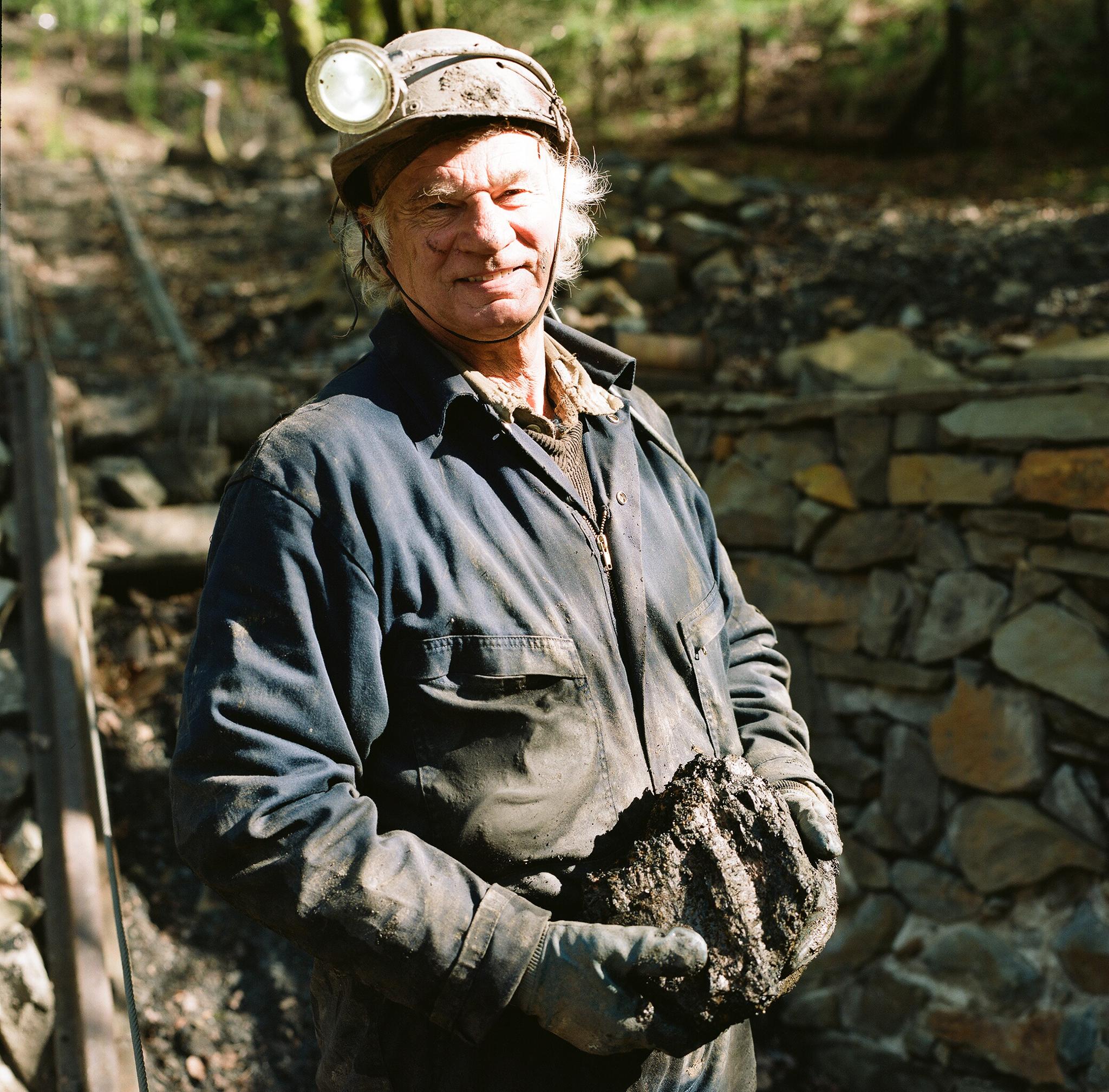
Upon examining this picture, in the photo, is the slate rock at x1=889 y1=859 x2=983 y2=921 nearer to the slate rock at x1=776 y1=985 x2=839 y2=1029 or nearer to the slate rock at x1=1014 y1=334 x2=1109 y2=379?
the slate rock at x1=776 y1=985 x2=839 y2=1029

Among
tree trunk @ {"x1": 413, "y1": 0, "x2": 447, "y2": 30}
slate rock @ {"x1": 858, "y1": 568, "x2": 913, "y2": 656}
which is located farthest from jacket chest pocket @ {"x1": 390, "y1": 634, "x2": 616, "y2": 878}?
tree trunk @ {"x1": 413, "y1": 0, "x2": 447, "y2": 30}

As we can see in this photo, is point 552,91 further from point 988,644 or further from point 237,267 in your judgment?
point 237,267

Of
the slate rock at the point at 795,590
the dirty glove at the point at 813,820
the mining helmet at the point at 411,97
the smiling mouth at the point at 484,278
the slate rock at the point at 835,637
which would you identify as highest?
the mining helmet at the point at 411,97

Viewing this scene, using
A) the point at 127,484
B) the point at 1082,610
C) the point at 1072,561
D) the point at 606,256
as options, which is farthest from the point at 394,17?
the point at 1082,610

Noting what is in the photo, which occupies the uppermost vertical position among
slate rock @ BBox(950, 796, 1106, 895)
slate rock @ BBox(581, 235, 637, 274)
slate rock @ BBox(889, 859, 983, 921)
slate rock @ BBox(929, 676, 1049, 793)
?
slate rock @ BBox(581, 235, 637, 274)

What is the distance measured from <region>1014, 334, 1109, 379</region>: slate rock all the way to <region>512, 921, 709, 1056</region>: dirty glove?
139 inches

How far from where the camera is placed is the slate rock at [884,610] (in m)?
4.58

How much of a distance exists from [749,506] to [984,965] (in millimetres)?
2174

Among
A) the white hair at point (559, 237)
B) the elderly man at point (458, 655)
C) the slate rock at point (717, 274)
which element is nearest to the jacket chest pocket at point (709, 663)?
the elderly man at point (458, 655)

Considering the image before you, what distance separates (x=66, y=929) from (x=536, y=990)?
204 centimetres

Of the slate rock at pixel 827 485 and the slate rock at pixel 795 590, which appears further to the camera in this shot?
the slate rock at pixel 795 590

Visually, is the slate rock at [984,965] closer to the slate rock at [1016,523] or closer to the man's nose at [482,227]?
the slate rock at [1016,523]

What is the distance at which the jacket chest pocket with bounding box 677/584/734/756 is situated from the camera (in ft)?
6.01

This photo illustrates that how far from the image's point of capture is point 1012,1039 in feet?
14.3
